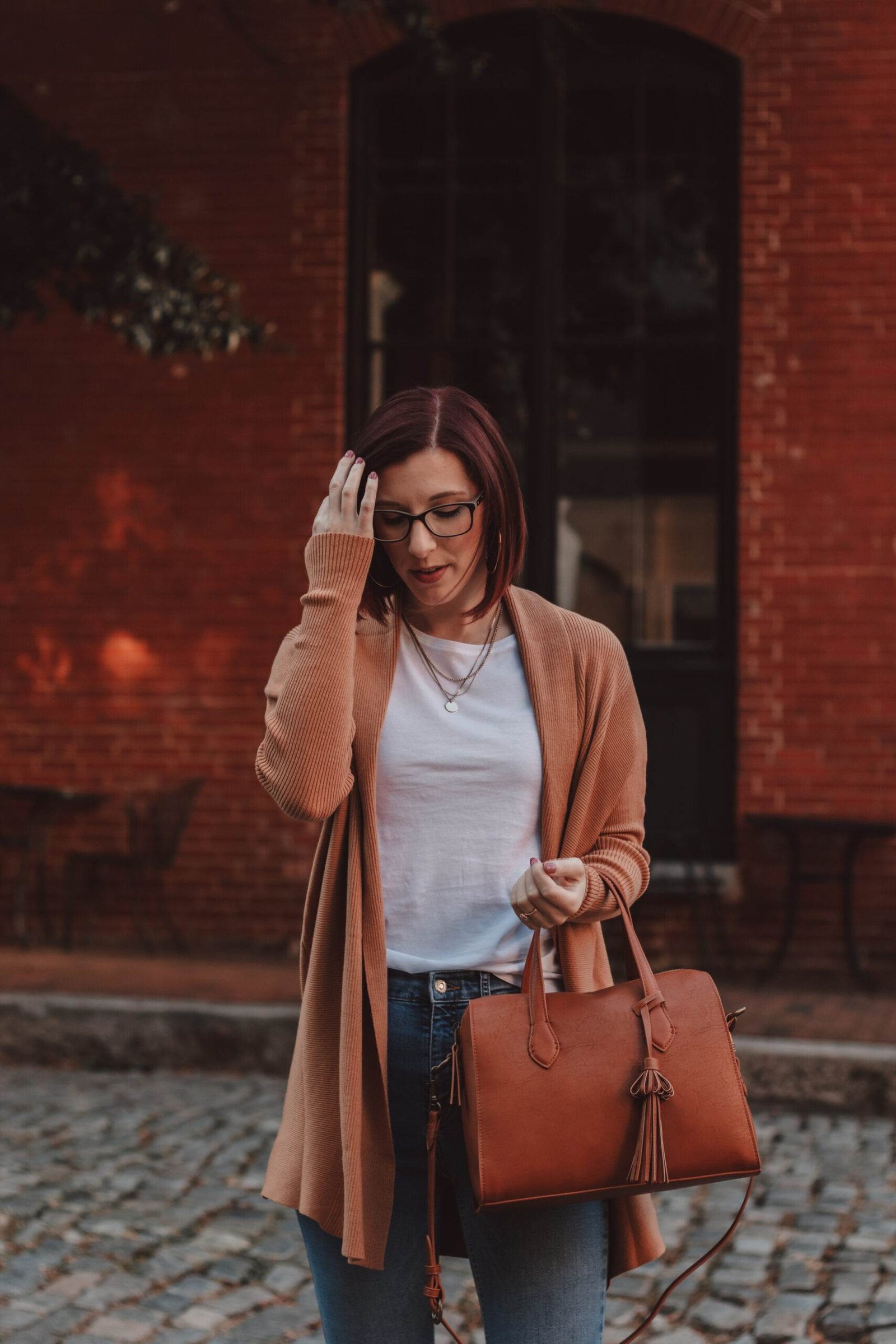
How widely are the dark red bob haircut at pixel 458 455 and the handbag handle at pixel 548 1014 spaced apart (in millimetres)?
536

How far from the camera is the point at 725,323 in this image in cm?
819

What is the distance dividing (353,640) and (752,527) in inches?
239

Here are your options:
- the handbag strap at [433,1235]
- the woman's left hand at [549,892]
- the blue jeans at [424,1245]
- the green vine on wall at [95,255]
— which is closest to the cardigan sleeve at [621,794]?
the woman's left hand at [549,892]

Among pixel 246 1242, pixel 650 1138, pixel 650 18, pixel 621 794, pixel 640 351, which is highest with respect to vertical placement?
pixel 650 18

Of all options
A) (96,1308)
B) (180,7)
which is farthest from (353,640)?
(180,7)

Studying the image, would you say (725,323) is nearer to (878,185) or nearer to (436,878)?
(878,185)

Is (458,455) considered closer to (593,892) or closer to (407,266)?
(593,892)

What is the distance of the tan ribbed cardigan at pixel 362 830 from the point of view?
208cm

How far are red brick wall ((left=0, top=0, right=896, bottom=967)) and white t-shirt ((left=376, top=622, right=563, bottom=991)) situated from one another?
5.93m

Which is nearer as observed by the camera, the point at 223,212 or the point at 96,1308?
the point at 96,1308

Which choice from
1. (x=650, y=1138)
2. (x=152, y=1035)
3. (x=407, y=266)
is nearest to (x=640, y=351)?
(x=407, y=266)

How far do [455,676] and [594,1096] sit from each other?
2.05 ft

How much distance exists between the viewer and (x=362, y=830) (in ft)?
7.07

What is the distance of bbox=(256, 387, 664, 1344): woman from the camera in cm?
208
